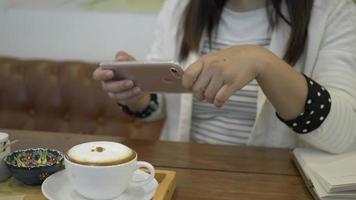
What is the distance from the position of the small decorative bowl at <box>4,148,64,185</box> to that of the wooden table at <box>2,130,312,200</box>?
143mm

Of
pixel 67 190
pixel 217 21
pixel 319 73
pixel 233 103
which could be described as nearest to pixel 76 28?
pixel 217 21

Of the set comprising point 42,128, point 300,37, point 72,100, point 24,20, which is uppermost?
point 300,37

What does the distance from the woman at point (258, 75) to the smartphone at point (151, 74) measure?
21 mm

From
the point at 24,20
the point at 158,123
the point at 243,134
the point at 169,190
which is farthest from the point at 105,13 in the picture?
the point at 169,190

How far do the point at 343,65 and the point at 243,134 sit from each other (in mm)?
277

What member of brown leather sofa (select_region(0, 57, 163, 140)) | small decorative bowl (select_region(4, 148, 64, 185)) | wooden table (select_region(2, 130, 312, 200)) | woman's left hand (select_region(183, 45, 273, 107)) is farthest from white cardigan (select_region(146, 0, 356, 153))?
small decorative bowl (select_region(4, 148, 64, 185))

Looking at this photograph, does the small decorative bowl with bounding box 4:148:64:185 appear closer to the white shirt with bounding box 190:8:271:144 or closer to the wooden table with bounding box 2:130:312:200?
the wooden table with bounding box 2:130:312:200

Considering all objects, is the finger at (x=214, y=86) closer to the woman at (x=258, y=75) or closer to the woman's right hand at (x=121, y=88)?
the woman at (x=258, y=75)

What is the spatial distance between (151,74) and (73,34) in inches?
32.3

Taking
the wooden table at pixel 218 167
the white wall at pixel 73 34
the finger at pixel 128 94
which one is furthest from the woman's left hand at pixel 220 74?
the white wall at pixel 73 34

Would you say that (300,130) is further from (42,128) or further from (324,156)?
(42,128)

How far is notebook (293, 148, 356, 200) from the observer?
658mm

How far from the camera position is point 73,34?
1572 millimetres

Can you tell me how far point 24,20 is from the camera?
5.22ft
